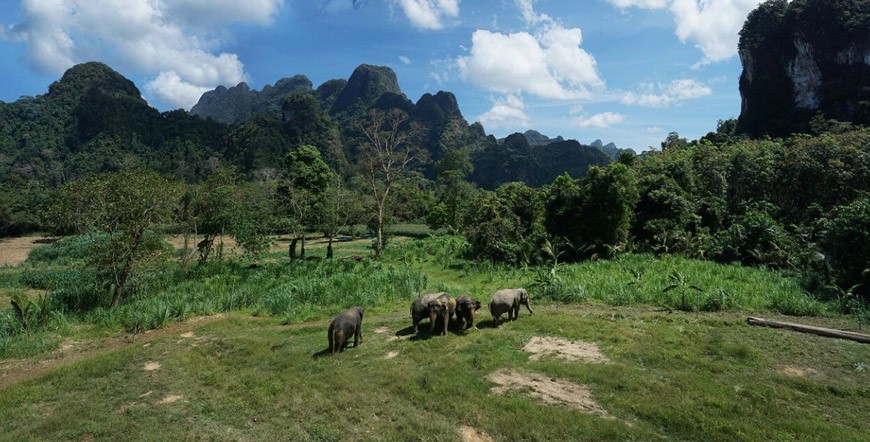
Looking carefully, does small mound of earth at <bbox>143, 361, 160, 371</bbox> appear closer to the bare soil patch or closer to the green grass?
the green grass

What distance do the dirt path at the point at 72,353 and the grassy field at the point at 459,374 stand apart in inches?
2.6

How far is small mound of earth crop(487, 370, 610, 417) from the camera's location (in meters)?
6.99

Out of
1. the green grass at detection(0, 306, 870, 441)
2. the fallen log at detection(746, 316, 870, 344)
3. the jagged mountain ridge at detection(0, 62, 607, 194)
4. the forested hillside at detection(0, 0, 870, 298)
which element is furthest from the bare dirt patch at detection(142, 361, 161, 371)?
the jagged mountain ridge at detection(0, 62, 607, 194)

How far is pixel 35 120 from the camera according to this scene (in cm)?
10394

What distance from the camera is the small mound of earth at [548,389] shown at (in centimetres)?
699

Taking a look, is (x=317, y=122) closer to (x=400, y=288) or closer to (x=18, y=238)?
(x=18, y=238)

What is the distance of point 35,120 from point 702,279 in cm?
13764

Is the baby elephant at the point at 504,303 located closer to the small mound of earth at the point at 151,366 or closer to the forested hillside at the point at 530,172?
the small mound of earth at the point at 151,366

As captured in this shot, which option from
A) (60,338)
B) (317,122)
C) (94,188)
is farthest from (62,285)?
(317,122)

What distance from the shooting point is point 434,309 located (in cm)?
1061

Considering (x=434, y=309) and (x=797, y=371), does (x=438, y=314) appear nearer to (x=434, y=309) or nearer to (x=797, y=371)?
(x=434, y=309)

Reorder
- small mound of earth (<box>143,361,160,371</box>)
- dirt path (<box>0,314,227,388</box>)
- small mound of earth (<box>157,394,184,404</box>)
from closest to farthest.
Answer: small mound of earth (<box>157,394,184,404</box>) < small mound of earth (<box>143,361,160,371</box>) < dirt path (<box>0,314,227,388</box>)

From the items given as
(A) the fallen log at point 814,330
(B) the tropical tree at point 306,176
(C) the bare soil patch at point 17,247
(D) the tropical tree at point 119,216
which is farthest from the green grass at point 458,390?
(C) the bare soil patch at point 17,247

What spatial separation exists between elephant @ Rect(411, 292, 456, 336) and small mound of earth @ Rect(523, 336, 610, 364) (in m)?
2.06
